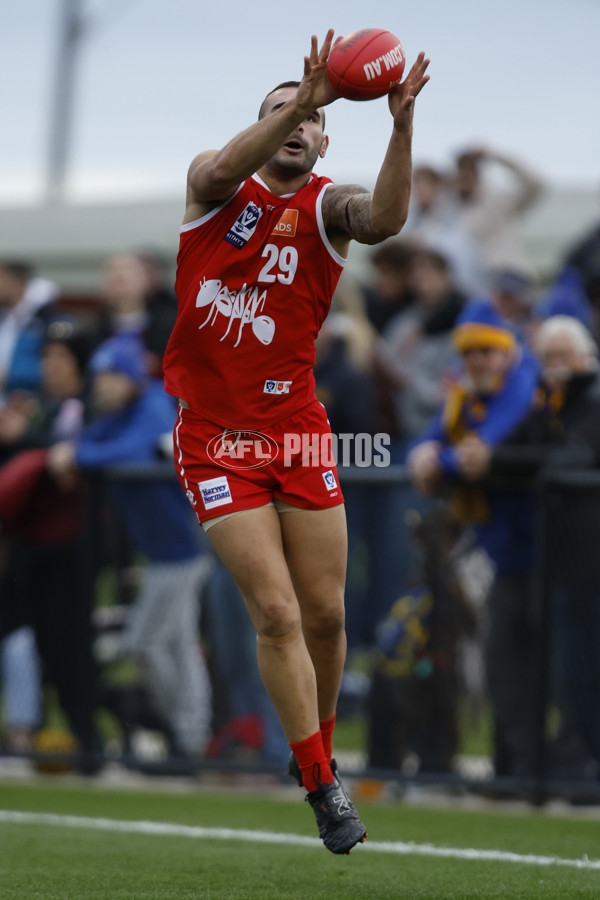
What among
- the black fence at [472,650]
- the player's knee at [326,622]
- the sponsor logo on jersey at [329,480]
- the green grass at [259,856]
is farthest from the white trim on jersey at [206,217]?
the black fence at [472,650]

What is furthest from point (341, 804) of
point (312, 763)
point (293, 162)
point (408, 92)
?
point (408, 92)

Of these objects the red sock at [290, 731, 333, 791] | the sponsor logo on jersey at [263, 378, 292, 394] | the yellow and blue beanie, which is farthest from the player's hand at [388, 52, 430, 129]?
the yellow and blue beanie

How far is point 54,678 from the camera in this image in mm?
8711

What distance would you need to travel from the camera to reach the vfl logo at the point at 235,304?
5.18 meters

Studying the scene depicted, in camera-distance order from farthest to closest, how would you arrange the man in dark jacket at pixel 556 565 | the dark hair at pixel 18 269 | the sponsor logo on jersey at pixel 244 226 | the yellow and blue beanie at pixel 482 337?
1. the dark hair at pixel 18 269
2. the yellow and blue beanie at pixel 482 337
3. the man in dark jacket at pixel 556 565
4. the sponsor logo on jersey at pixel 244 226

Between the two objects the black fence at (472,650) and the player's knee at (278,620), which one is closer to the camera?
the player's knee at (278,620)

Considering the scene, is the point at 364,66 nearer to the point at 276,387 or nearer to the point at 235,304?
the point at 235,304

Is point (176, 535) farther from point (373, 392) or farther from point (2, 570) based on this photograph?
point (373, 392)

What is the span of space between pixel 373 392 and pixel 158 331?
183cm

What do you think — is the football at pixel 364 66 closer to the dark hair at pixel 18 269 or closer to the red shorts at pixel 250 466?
the red shorts at pixel 250 466

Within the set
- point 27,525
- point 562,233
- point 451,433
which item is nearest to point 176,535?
point 27,525

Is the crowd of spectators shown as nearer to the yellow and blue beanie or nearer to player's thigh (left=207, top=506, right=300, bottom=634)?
the yellow and blue beanie

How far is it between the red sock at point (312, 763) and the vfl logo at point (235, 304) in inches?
57.6

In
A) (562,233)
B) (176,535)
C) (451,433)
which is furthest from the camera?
(562,233)
